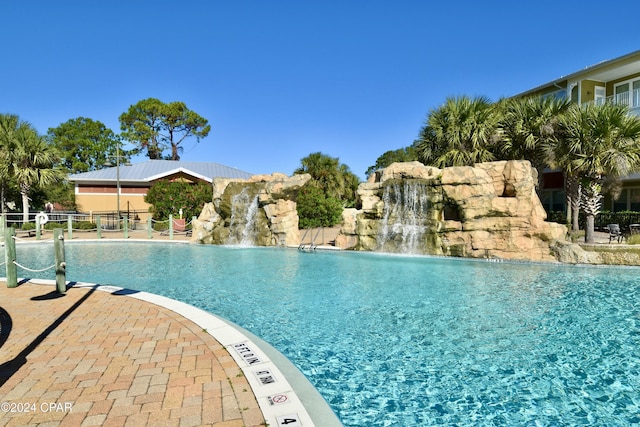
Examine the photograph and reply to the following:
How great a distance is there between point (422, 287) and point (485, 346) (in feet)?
13.3

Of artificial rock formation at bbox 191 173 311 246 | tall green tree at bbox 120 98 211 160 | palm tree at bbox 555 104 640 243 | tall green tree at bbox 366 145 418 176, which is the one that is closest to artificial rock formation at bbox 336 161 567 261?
palm tree at bbox 555 104 640 243

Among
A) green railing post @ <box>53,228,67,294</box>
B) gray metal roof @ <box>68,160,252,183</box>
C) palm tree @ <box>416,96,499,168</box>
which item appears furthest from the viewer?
gray metal roof @ <box>68,160,252,183</box>

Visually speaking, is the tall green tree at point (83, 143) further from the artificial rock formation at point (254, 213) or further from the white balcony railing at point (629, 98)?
the white balcony railing at point (629, 98)

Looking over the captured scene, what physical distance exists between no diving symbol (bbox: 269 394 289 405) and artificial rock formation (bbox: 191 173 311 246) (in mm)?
16382

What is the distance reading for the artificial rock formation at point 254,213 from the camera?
20.0 metres

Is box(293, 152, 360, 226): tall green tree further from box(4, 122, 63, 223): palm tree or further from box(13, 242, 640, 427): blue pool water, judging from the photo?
box(4, 122, 63, 223): palm tree

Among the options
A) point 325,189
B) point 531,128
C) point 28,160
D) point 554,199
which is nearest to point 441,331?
point 531,128

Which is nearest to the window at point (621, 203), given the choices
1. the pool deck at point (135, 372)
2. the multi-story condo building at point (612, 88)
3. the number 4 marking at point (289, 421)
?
the multi-story condo building at point (612, 88)

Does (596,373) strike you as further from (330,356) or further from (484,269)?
(484,269)

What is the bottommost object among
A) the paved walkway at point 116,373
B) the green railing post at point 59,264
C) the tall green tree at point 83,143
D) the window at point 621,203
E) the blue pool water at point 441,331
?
the blue pool water at point 441,331

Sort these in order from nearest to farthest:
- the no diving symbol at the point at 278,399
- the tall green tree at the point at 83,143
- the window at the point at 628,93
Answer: the no diving symbol at the point at 278,399, the window at the point at 628,93, the tall green tree at the point at 83,143

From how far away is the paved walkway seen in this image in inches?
120

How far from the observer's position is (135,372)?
3830mm

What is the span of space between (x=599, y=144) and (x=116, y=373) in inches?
722
